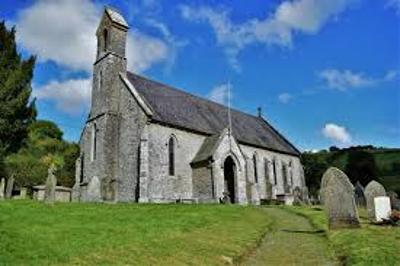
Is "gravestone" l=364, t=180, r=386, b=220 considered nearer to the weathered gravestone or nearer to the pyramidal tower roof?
the weathered gravestone

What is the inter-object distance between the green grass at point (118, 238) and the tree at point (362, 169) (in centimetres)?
5682

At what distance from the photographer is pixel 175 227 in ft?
48.5

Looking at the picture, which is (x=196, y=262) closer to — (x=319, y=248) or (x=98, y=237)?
(x=98, y=237)


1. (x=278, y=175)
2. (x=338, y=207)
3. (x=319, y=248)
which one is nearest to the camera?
(x=319, y=248)

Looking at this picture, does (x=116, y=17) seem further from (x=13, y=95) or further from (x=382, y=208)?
(x=382, y=208)

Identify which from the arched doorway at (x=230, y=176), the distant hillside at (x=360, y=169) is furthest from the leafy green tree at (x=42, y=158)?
the distant hillside at (x=360, y=169)

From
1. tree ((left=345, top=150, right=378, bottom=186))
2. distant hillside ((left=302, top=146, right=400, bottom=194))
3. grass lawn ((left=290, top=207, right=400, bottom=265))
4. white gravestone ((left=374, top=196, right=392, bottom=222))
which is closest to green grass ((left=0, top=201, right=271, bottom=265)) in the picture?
grass lawn ((left=290, top=207, right=400, bottom=265))

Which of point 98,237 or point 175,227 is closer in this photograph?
point 98,237

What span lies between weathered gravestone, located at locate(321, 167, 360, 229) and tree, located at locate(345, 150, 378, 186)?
5684 centimetres

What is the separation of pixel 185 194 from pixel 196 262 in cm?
2327

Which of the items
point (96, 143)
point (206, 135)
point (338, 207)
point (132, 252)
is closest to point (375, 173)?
point (206, 135)

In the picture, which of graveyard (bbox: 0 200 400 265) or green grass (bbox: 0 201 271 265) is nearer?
green grass (bbox: 0 201 271 265)

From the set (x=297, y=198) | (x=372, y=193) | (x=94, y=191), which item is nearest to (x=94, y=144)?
(x=94, y=191)

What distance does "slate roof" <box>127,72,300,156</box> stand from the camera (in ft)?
115
